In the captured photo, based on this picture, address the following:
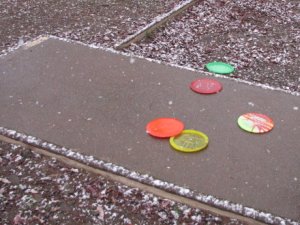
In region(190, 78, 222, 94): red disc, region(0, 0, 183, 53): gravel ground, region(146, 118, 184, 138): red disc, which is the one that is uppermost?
region(190, 78, 222, 94): red disc

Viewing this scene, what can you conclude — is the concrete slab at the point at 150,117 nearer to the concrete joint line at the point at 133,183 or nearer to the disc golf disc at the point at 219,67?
the concrete joint line at the point at 133,183

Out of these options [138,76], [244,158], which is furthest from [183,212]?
[138,76]

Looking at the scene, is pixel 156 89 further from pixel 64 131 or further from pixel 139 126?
pixel 64 131

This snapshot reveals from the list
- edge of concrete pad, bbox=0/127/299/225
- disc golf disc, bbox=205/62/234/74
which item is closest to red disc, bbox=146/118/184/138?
edge of concrete pad, bbox=0/127/299/225

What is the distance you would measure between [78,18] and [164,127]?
8.86 ft

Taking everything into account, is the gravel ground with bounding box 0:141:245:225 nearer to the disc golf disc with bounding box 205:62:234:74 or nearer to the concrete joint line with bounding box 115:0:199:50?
the disc golf disc with bounding box 205:62:234:74

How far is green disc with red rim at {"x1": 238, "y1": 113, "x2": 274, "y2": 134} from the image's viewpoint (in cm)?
293

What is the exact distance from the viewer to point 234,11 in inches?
213

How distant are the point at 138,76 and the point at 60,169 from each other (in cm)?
131

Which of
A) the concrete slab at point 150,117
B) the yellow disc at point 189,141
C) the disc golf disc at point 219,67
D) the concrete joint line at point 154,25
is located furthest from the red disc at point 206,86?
the concrete joint line at point 154,25

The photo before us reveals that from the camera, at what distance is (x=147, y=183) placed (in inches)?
97.7

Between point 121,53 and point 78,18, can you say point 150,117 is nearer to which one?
point 121,53

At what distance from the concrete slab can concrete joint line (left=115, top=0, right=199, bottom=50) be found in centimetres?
43

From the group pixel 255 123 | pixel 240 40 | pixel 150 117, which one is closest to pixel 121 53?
pixel 150 117
